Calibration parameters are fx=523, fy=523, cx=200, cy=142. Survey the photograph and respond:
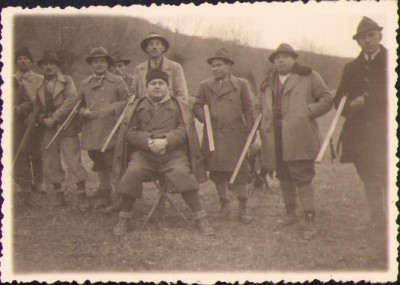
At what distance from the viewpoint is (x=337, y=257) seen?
5.46 metres

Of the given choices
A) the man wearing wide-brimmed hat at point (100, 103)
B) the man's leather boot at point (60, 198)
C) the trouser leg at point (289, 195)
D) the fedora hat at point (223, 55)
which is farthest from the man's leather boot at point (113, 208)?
the fedora hat at point (223, 55)

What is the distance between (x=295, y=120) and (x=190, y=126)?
1241mm

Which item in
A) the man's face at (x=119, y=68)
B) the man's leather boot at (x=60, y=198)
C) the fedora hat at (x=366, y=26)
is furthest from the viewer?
the man's face at (x=119, y=68)

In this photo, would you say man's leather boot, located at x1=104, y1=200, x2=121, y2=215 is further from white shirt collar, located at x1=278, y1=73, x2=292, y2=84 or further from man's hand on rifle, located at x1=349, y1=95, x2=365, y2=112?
man's hand on rifle, located at x1=349, y1=95, x2=365, y2=112

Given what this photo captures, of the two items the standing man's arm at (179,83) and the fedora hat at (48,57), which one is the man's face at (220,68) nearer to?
the standing man's arm at (179,83)

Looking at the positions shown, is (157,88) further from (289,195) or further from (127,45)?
(289,195)

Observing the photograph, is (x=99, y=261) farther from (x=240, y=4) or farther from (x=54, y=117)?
(x=240, y=4)

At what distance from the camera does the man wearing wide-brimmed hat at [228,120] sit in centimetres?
640

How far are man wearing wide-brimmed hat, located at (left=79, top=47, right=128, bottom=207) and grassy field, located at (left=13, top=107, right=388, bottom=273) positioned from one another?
85 centimetres

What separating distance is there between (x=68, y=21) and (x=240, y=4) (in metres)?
2.08

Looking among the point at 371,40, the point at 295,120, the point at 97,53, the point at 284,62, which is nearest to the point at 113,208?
the point at 97,53

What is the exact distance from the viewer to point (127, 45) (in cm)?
728

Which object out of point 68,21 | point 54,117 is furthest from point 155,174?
point 68,21

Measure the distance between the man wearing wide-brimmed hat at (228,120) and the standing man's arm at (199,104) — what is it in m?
0.04
